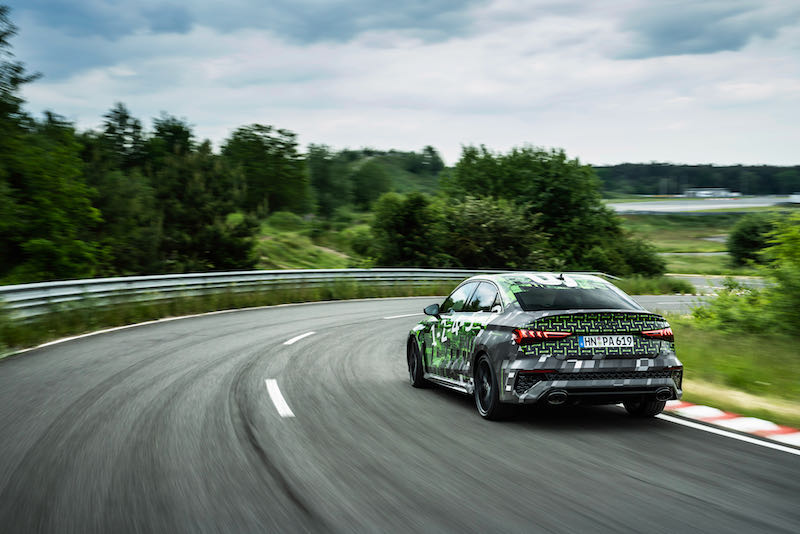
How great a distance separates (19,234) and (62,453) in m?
27.0

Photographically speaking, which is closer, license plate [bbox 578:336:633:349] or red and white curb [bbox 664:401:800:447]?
red and white curb [bbox 664:401:800:447]

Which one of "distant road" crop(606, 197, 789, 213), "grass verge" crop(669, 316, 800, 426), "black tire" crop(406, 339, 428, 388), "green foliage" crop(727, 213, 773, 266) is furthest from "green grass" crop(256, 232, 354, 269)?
"distant road" crop(606, 197, 789, 213)

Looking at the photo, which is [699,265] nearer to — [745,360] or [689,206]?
[689,206]

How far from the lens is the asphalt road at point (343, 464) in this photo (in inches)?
169

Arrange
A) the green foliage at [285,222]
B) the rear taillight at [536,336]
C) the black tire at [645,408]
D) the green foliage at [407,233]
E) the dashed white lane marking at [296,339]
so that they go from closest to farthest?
the rear taillight at [536,336] < the black tire at [645,408] < the dashed white lane marking at [296,339] < the green foliage at [407,233] < the green foliage at [285,222]

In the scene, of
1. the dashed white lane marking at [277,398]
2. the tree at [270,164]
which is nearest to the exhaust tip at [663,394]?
the dashed white lane marking at [277,398]

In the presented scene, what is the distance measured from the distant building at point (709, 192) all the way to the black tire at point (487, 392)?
16615 centimetres

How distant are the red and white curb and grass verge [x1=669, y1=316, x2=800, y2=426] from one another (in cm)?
20

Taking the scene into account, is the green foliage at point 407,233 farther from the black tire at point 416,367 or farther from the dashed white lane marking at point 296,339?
the black tire at point 416,367

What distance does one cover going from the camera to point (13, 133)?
2908 centimetres

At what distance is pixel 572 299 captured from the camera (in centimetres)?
752

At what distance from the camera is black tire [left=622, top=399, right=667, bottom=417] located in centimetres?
747

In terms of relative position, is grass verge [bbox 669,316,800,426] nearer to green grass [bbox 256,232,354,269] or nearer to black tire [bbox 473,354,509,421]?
black tire [bbox 473,354,509,421]

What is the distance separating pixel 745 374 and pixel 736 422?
2.87 metres
